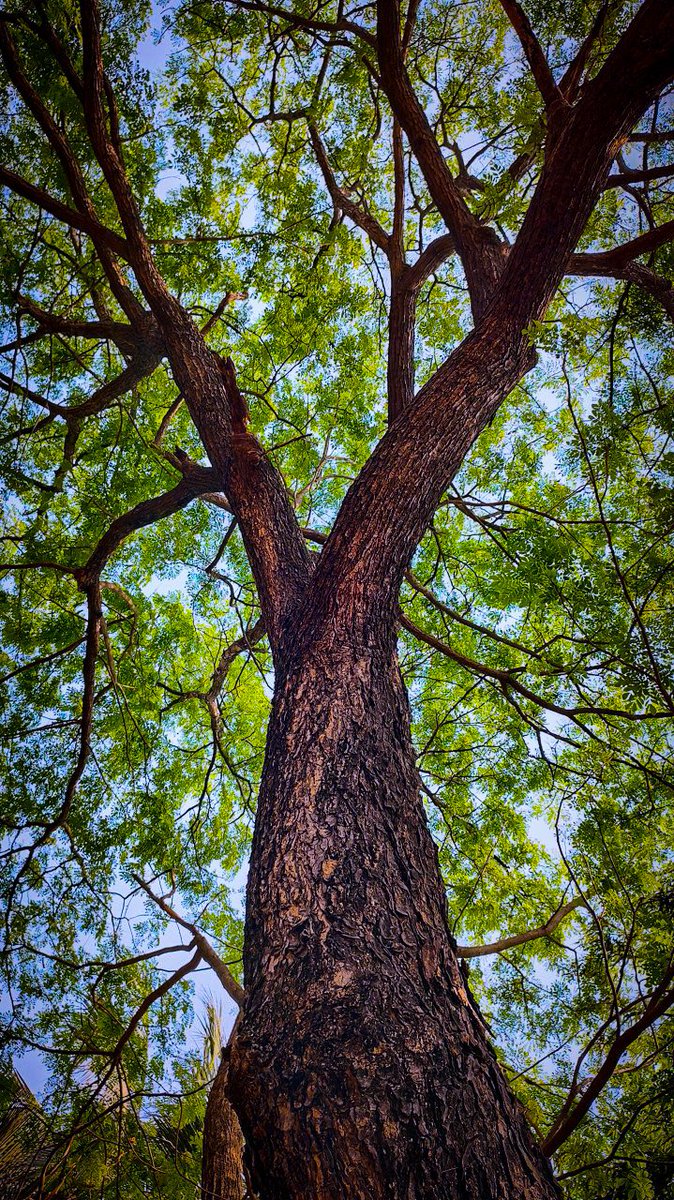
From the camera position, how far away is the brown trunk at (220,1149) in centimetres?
302

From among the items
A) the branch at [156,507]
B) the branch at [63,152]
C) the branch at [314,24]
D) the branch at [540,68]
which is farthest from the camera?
the branch at [314,24]

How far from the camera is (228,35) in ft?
15.9

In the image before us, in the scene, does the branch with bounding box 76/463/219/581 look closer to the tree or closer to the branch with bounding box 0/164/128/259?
the tree

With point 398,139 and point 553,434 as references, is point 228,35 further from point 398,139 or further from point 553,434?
point 553,434

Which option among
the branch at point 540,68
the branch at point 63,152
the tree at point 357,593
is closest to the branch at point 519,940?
the tree at point 357,593

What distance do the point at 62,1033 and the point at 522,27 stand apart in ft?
19.9

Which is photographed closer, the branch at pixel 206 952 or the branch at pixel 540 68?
the branch at pixel 540 68

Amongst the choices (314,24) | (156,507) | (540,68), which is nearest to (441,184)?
(540,68)

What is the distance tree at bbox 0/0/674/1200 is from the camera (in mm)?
1424

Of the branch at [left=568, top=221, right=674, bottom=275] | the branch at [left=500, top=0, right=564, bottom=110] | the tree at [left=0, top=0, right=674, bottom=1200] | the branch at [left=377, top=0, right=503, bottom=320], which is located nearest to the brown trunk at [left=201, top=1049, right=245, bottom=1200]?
the tree at [left=0, top=0, right=674, bottom=1200]

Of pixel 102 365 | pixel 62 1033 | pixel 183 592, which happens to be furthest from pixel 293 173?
pixel 62 1033

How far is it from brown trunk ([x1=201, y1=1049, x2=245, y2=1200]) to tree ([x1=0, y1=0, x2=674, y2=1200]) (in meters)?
0.32

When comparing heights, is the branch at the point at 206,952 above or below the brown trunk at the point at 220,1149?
above

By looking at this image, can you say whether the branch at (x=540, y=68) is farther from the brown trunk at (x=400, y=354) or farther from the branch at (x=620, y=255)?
the brown trunk at (x=400, y=354)
